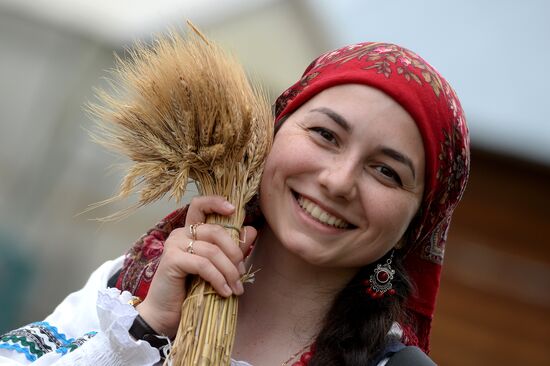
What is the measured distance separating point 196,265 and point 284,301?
0.40 m

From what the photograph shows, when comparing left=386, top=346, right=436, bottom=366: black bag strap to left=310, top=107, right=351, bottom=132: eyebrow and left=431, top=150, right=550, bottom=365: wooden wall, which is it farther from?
left=431, top=150, right=550, bottom=365: wooden wall

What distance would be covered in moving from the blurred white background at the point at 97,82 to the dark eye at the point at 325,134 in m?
2.67

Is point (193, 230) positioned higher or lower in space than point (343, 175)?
lower

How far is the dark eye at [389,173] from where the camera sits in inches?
73.1

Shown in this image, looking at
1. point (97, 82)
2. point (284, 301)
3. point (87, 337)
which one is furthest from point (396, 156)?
point (97, 82)

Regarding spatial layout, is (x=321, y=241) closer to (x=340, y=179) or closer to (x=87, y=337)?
(x=340, y=179)

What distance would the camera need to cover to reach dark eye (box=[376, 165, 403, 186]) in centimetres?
186

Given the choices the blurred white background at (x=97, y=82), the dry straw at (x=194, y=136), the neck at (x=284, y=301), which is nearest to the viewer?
the dry straw at (x=194, y=136)

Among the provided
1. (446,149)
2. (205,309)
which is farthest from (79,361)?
(446,149)

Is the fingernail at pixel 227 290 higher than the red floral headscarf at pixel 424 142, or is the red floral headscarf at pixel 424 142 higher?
the red floral headscarf at pixel 424 142

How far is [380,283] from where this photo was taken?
2053 mm

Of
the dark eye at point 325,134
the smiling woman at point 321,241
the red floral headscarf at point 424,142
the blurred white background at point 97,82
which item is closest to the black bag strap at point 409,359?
the smiling woman at point 321,241

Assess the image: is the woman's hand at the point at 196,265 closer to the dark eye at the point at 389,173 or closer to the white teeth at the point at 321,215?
the white teeth at the point at 321,215

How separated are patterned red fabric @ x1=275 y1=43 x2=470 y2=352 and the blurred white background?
2494mm
